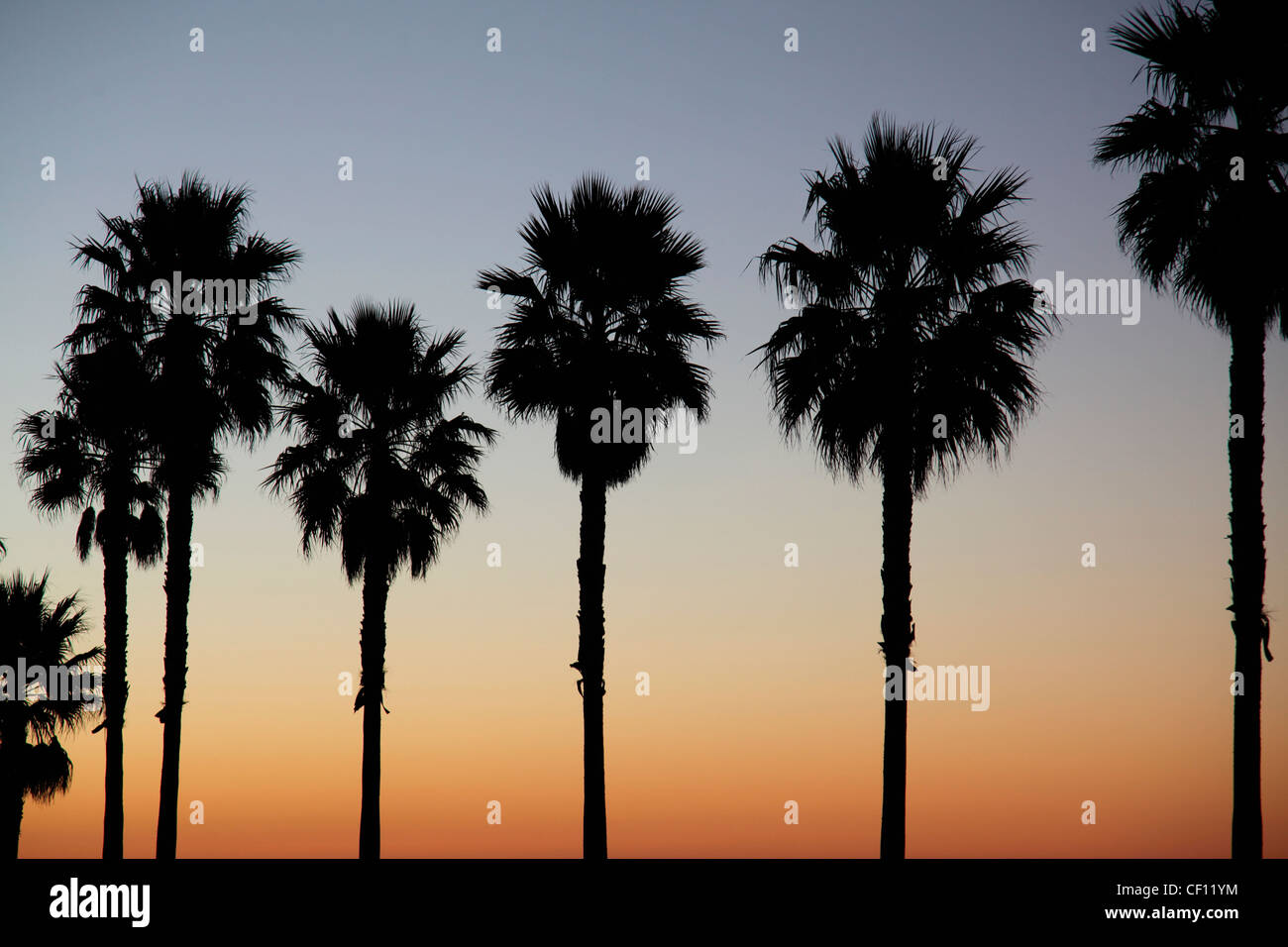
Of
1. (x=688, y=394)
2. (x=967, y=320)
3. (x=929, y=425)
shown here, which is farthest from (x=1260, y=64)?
(x=688, y=394)

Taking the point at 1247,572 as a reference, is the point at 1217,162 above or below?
above

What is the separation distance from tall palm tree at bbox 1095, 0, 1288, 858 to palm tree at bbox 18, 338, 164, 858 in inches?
864

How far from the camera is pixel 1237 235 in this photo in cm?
2039

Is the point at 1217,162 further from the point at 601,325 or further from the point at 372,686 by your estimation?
the point at 372,686

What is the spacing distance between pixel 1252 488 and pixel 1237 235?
410 cm

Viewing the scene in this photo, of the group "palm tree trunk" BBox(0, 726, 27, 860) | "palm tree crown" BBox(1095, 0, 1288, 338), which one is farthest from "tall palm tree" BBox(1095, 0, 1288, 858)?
"palm tree trunk" BBox(0, 726, 27, 860)

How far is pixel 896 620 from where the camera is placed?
859 inches

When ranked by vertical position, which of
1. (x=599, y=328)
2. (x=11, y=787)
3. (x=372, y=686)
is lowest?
(x=11, y=787)

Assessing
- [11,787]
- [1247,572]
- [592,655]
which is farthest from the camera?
[11,787]

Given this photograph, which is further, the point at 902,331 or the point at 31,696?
the point at 31,696

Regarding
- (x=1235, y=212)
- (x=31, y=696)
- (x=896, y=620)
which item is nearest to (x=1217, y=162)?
(x=1235, y=212)

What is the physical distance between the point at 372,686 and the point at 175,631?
440 cm

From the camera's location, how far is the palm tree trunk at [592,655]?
23.7 meters
